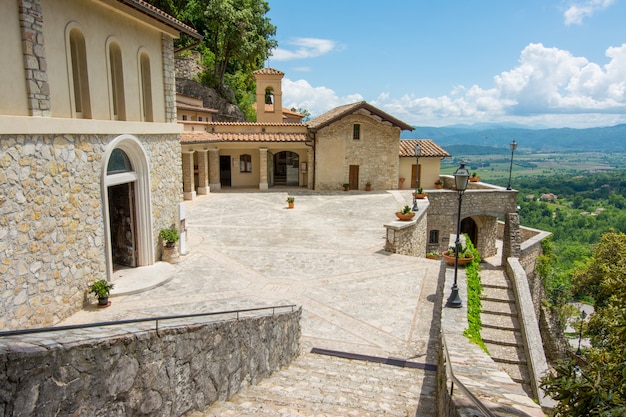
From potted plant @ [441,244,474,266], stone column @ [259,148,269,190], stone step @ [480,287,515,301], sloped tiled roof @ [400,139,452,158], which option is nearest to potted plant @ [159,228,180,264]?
potted plant @ [441,244,474,266]

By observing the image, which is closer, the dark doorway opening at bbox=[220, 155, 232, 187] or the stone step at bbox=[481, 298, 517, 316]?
the stone step at bbox=[481, 298, 517, 316]

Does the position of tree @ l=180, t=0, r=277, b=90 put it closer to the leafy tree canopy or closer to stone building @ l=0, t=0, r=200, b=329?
the leafy tree canopy

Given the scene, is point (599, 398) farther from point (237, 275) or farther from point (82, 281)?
point (237, 275)

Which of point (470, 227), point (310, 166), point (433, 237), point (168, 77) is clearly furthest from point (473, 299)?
point (470, 227)

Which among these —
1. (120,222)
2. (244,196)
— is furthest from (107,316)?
(244,196)

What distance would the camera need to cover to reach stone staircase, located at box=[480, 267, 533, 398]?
434 inches

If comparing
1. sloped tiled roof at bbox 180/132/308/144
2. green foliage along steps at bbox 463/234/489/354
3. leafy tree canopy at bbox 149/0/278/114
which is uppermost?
leafy tree canopy at bbox 149/0/278/114

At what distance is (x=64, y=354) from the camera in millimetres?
3660

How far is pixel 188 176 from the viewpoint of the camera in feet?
78.2

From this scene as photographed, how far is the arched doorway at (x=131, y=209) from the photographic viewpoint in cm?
1082

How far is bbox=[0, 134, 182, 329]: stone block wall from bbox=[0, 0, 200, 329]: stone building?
0.02 metres

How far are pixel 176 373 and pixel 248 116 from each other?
40312 millimetres

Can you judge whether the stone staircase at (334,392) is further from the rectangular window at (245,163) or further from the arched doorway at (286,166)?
the arched doorway at (286,166)

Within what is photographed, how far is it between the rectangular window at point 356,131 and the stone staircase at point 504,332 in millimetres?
14068
